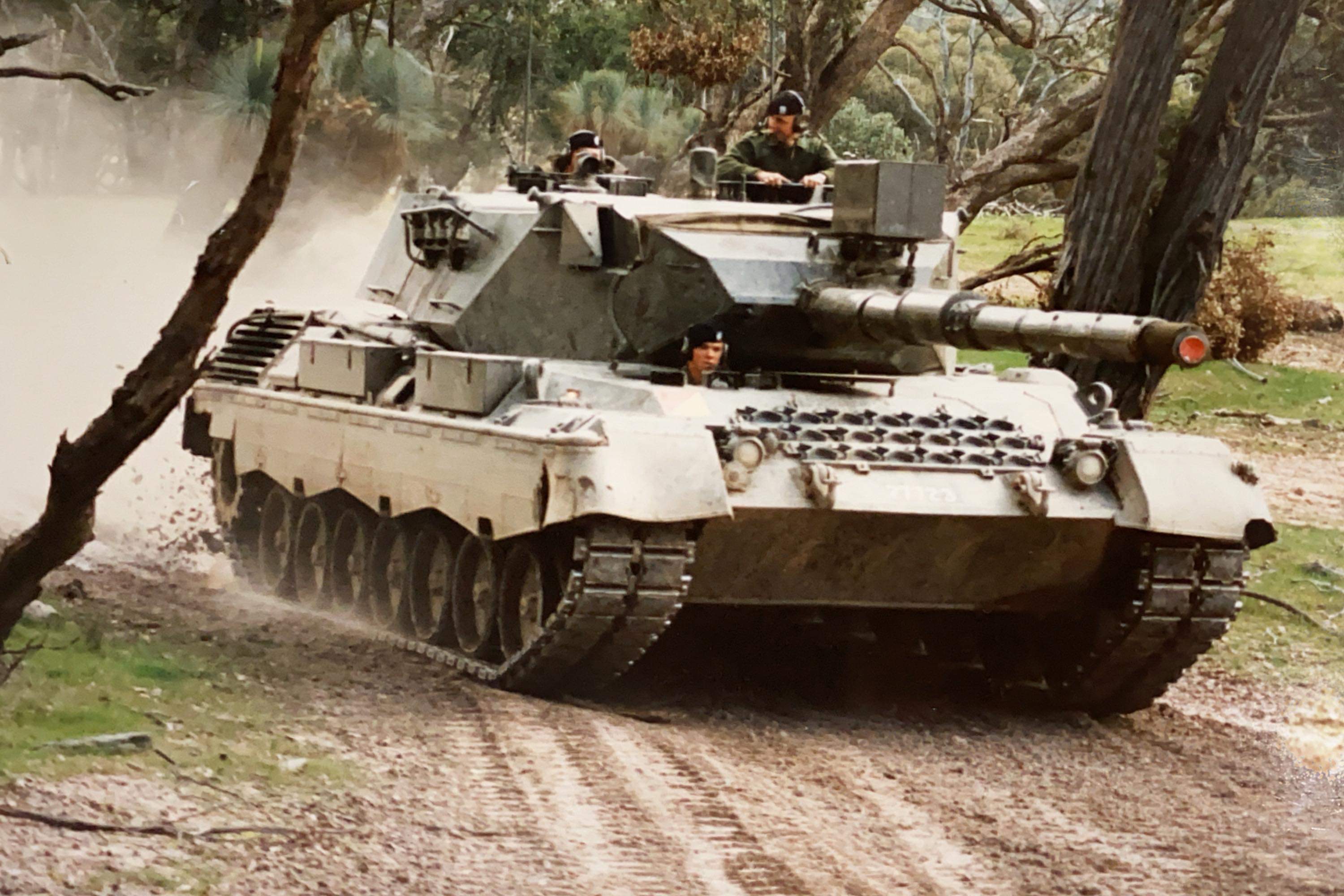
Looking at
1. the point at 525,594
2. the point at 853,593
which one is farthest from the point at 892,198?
the point at 525,594

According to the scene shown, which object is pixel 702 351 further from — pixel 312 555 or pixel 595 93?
pixel 595 93

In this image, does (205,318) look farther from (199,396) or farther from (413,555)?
(199,396)

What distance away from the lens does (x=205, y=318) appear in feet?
26.0

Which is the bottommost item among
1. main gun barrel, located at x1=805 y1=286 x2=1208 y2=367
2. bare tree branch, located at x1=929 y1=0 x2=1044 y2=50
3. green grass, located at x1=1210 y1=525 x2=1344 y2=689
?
green grass, located at x1=1210 y1=525 x2=1344 y2=689

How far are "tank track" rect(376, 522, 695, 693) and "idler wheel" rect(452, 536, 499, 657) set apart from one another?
92cm

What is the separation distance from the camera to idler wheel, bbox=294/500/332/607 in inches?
535

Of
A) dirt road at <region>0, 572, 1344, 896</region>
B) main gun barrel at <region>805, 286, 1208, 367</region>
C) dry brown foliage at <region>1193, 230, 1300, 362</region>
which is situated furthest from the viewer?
dry brown foliage at <region>1193, 230, 1300, 362</region>

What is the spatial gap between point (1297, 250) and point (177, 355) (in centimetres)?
1821

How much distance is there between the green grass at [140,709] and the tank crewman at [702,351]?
8.57ft

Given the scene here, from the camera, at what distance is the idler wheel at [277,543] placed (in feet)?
46.5

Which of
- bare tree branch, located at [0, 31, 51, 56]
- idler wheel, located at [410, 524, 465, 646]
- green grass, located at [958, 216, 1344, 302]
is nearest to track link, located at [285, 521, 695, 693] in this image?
idler wheel, located at [410, 524, 465, 646]

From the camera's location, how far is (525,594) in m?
10.7

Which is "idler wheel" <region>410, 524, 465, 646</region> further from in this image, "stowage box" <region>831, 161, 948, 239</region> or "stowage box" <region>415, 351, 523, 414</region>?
"stowage box" <region>831, 161, 948, 239</region>

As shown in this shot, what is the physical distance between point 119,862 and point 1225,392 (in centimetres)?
1790
